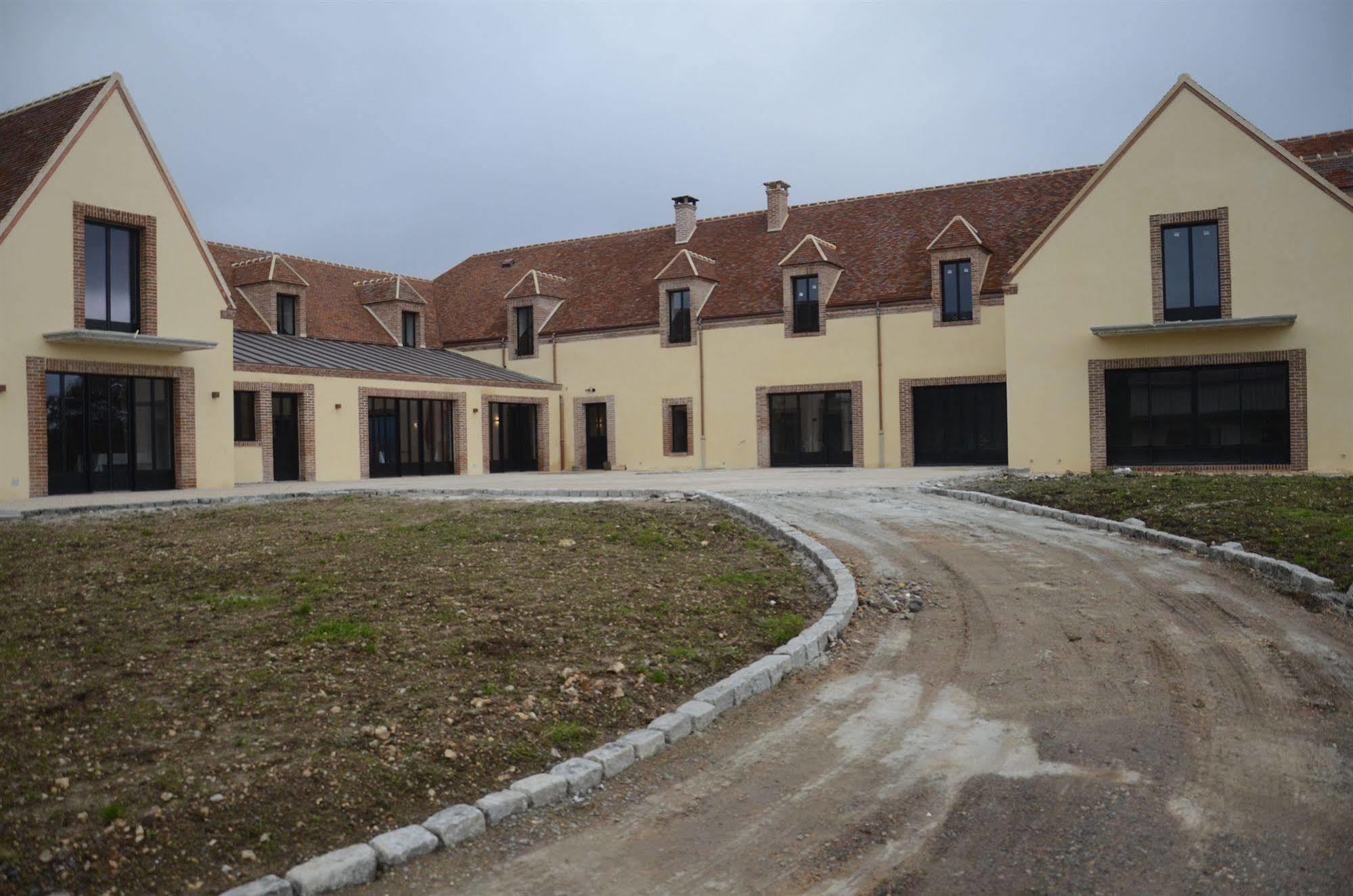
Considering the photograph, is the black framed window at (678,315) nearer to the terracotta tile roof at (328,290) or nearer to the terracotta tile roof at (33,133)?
the terracotta tile roof at (328,290)

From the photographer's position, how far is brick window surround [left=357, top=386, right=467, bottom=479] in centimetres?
2720

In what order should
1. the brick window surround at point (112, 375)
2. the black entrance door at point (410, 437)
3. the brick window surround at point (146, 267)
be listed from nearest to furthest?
the brick window surround at point (112, 375) → the brick window surround at point (146, 267) → the black entrance door at point (410, 437)

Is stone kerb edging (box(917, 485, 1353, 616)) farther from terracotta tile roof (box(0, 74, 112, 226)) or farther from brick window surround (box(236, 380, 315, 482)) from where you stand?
terracotta tile roof (box(0, 74, 112, 226))

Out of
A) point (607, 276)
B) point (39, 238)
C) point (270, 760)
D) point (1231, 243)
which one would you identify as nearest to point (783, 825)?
point (270, 760)

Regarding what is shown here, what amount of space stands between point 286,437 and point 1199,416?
21676 mm

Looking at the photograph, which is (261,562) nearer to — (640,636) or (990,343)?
(640,636)

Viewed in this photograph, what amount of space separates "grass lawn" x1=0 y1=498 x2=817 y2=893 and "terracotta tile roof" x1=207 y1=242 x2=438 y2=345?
758 inches

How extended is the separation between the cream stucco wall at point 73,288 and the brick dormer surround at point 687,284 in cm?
1329

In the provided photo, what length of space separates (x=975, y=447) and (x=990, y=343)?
2.77m

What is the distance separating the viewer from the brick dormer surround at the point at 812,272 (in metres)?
29.1

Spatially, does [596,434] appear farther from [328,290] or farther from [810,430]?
[328,290]

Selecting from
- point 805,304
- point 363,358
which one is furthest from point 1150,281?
point 363,358

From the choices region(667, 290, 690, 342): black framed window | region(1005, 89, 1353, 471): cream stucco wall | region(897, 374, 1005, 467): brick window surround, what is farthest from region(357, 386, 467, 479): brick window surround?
region(1005, 89, 1353, 471): cream stucco wall

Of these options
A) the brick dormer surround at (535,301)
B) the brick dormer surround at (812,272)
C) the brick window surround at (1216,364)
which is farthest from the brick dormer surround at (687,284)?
the brick window surround at (1216,364)
